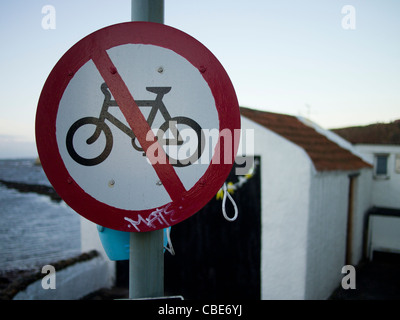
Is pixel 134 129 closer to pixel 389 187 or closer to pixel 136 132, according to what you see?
pixel 136 132

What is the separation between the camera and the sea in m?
8.76

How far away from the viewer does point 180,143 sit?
1134 mm

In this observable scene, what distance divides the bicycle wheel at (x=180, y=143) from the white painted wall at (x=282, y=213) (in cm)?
474

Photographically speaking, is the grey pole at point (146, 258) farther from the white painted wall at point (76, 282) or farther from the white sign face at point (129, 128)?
the white painted wall at point (76, 282)

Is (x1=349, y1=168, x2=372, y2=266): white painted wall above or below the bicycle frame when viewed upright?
below

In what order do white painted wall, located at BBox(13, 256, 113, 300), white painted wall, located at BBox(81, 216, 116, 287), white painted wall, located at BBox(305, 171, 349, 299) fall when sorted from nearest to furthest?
1. white painted wall, located at BBox(305, 171, 349, 299)
2. white painted wall, located at BBox(13, 256, 113, 300)
3. white painted wall, located at BBox(81, 216, 116, 287)

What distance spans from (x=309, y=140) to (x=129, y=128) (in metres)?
6.33

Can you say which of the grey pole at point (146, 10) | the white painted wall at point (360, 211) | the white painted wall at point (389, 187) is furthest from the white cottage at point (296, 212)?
the grey pole at point (146, 10)

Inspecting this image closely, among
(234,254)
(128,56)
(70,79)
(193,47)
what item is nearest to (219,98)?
(193,47)

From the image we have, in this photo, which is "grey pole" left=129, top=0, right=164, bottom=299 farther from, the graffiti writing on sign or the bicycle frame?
the bicycle frame

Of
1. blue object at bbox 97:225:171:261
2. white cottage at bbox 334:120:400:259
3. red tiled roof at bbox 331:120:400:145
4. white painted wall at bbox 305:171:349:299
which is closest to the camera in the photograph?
blue object at bbox 97:225:171:261

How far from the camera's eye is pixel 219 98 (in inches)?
46.4

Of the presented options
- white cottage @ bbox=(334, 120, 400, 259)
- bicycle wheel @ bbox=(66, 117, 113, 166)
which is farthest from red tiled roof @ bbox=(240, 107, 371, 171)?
bicycle wheel @ bbox=(66, 117, 113, 166)

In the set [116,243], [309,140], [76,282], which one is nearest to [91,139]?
[116,243]
